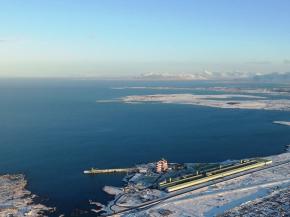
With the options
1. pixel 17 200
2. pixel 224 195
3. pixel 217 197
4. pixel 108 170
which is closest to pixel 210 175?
pixel 224 195

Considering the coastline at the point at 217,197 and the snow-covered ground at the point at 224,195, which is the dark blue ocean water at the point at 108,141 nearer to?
the coastline at the point at 217,197

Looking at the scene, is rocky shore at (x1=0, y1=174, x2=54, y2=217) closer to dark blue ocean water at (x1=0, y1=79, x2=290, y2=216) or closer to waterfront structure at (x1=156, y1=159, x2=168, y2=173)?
dark blue ocean water at (x1=0, y1=79, x2=290, y2=216)

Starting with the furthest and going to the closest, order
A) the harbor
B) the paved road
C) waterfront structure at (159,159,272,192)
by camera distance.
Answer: the harbor < waterfront structure at (159,159,272,192) < the paved road

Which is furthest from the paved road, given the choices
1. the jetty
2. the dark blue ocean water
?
the jetty

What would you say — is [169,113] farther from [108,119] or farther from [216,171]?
[216,171]

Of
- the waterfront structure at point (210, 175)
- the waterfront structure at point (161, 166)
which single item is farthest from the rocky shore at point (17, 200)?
the waterfront structure at point (161, 166)

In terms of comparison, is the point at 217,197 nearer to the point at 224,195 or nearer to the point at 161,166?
the point at 224,195

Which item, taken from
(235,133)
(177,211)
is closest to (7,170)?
(177,211)
